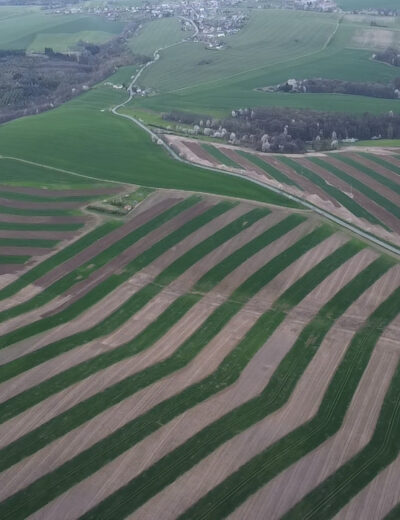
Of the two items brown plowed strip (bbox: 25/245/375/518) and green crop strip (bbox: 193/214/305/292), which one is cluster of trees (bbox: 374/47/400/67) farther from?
brown plowed strip (bbox: 25/245/375/518)

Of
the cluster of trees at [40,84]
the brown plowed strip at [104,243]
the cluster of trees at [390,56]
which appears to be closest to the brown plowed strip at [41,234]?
the brown plowed strip at [104,243]

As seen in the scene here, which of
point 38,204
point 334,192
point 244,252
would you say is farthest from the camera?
point 334,192

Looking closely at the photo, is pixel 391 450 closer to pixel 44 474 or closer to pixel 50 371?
pixel 44 474

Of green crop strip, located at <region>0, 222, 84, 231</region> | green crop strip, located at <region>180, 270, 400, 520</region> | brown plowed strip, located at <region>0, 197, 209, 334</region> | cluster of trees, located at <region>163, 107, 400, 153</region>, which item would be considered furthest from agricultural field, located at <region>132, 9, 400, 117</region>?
green crop strip, located at <region>180, 270, 400, 520</region>

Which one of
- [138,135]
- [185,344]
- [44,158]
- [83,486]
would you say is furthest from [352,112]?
[83,486]

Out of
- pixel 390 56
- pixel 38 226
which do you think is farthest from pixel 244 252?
pixel 390 56

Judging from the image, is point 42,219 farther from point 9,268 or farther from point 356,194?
point 356,194

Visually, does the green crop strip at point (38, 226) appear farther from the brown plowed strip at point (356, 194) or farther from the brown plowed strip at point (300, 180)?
the brown plowed strip at point (356, 194)
